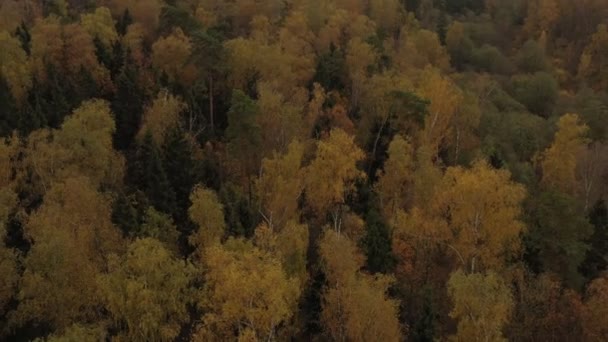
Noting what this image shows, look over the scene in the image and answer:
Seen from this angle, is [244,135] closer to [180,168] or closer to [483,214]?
[180,168]

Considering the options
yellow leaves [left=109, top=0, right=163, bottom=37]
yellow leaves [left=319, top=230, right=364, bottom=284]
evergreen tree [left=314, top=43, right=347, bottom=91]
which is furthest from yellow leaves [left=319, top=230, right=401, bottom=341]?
yellow leaves [left=109, top=0, right=163, bottom=37]

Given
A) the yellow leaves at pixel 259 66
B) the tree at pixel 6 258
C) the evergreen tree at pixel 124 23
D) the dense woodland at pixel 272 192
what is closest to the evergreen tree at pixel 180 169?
the dense woodland at pixel 272 192

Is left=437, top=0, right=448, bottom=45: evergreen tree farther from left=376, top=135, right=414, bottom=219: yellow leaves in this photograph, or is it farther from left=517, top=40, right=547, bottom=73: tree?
left=376, top=135, right=414, bottom=219: yellow leaves

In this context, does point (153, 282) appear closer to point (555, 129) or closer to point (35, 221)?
point (35, 221)

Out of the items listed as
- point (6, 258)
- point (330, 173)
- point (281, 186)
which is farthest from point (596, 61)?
point (6, 258)

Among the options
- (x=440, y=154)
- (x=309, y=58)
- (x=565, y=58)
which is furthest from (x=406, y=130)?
(x=565, y=58)
